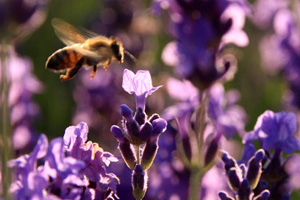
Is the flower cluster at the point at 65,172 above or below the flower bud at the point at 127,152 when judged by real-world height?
below

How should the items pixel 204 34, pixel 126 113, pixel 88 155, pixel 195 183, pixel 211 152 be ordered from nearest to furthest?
pixel 88 155 < pixel 126 113 < pixel 195 183 < pixel 211 152 < pixel 204 34

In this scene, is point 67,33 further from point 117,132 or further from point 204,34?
point 204,34

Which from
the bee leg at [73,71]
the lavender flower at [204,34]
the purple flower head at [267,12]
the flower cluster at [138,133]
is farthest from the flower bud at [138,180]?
the purple flower head at [267,12]

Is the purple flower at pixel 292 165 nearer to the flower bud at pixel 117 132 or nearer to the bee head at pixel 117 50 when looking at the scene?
→ the flower bud at pixel 117 132

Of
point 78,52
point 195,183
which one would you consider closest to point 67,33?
point 78,52

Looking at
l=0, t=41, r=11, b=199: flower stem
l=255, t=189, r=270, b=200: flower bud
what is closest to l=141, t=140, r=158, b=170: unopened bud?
l=255, t=189, r=270, b=200: flower bud

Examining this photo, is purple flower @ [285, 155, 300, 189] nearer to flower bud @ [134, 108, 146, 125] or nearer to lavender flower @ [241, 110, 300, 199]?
lavender flower @ [241, 110, 300, 199]
